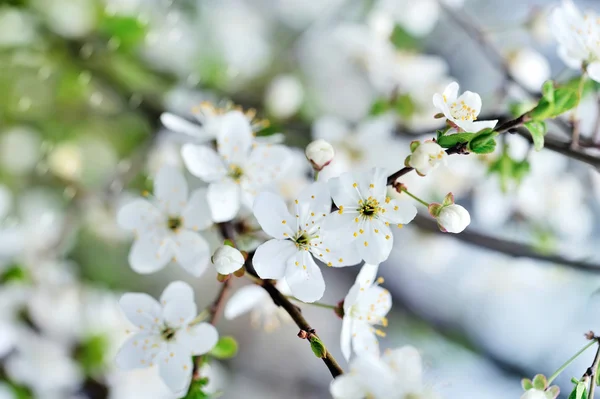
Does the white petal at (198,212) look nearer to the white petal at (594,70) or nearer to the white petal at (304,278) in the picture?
the white petal at (304,278)

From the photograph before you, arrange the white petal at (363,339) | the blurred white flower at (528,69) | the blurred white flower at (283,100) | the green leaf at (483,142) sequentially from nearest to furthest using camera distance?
the green leaf at (483,142), the white petal at (363,339), the blurred white flower at (528,69), the blurred white flower at (283,100)

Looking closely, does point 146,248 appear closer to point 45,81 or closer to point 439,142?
point 439,142

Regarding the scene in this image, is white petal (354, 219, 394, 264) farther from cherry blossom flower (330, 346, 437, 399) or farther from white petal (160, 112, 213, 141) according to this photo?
white petal (160, 112, 213, 141)

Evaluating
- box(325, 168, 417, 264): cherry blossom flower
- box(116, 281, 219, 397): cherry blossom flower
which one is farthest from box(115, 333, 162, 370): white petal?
box(325, 168, 417, 264): cherry blossom flower

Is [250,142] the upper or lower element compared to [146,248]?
upper

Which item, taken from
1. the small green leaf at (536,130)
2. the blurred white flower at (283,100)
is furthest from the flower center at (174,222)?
the blurred white flower at (283,100)

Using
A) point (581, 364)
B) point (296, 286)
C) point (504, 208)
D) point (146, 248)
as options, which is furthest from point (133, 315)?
point (504, 208)

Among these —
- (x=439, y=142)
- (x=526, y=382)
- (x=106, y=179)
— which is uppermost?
(x=439, y=142)
